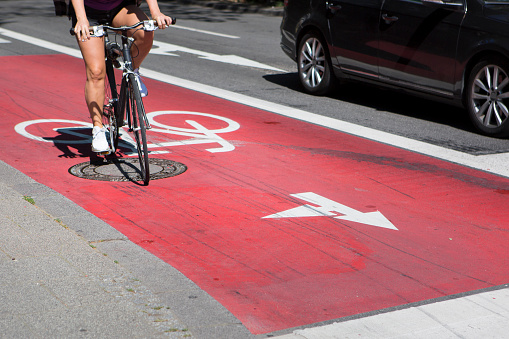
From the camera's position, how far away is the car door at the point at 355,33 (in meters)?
8.91

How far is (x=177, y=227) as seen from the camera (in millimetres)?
4766

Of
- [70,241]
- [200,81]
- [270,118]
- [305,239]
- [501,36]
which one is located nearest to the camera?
[70,241]

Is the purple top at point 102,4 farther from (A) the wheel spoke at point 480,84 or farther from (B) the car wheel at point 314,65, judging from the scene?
(B) the car wheel at point 314,65

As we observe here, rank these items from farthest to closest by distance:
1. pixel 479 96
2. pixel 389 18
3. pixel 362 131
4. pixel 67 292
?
1. pixel 389 18
2. pixel 362 131
3. pixel 479 96
4. pixel 67 292

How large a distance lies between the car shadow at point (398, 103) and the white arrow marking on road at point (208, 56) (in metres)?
1.50

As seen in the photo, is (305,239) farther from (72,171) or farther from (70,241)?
(72,171)

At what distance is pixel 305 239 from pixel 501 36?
157 inches

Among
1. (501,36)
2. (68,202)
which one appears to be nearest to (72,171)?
(68,202)

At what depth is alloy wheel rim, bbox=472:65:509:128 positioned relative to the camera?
7.55 metres

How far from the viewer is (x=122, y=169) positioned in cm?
613

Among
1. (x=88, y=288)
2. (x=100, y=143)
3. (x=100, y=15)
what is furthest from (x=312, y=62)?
(x=88, y=288)

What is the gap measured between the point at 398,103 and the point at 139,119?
4.90m

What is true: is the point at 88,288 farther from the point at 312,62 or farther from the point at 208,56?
the point at 208,56

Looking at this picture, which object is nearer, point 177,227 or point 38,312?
point 38,312
